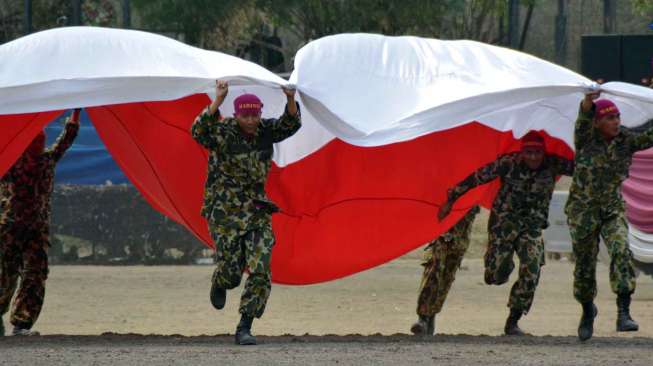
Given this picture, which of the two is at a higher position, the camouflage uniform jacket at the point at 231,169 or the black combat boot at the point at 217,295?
the camouflage uniform jacket at the point at 231,169

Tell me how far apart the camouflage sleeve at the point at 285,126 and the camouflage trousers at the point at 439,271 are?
217 centimetres

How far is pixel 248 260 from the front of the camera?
30.0 ft

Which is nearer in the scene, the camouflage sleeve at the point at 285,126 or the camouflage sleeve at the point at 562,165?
the camouflage sleeve at the point at 285,126

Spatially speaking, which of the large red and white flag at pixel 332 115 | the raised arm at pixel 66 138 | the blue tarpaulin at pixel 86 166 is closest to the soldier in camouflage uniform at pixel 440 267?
the large red and white flag at pixel 332 115

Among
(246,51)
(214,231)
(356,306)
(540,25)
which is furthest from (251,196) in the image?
(540,25)

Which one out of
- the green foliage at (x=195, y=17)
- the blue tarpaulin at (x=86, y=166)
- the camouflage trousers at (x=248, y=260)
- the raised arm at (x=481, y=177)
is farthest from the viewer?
the green foliage at (x=195, y=17)

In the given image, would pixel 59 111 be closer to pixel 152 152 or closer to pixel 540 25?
pixel 152 152

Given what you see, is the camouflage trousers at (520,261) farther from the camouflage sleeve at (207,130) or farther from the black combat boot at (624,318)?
the camouflage sleeve at (207,130)

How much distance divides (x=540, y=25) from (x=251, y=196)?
32849mm

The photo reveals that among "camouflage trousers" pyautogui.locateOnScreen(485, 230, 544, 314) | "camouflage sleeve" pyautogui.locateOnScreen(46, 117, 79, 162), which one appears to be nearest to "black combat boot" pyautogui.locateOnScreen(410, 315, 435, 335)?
"camouflage trousers" pyautogui.locateOnScreen(485, 230, 544, 314)

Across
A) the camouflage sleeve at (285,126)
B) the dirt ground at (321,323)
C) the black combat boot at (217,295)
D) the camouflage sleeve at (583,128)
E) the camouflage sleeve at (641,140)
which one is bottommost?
the dirt ground at (321,323)

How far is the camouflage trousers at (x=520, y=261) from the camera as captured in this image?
33.6ft

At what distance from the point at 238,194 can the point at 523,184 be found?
224cm

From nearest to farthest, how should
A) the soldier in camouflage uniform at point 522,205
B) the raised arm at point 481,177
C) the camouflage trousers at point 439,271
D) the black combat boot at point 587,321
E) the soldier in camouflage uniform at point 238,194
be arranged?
1. the soldier in camouflage uniform at point 238,194
2. the black combat boot at point 587,321
3. the soldier in camouflage uniform at point 522,205
4. the raised arm at point 481,177
5. the camouflage trousers at point 439,271
